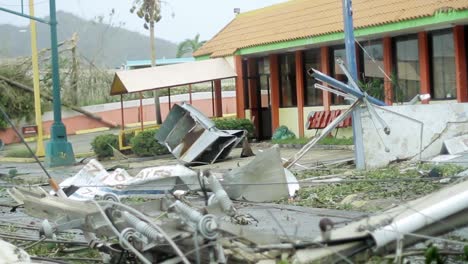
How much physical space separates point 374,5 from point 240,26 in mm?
9338

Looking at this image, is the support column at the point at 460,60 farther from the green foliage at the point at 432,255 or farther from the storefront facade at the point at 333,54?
the green foliage at the point at 432,255

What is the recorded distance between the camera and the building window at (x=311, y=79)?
92.6 feet

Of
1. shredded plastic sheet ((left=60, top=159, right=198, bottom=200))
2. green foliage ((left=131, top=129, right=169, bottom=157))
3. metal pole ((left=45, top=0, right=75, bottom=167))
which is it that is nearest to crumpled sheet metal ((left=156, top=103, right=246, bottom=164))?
green foliage ((left=131, top=129, right=169, bottom=157))

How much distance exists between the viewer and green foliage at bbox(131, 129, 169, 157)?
27734mm

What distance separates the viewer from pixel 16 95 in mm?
45562

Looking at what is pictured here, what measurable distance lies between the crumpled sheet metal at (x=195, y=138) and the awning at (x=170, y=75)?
437 cm

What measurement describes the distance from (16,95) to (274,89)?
21358mm

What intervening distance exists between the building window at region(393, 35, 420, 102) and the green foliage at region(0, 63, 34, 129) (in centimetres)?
2755

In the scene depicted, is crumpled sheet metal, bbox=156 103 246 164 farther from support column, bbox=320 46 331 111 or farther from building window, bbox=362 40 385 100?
building window, bbox=362 40 385 100

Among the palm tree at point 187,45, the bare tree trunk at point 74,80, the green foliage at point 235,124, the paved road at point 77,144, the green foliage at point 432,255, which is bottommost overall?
the paved road at point 77,144

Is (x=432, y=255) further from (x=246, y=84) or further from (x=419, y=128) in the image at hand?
(x=246, y=84)

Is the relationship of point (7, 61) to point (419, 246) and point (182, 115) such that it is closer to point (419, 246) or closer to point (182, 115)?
point (182, 115)

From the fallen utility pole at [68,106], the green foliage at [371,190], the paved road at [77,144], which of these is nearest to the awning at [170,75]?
the paved road at [77,144]

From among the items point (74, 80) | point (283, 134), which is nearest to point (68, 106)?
point (74, 80)
